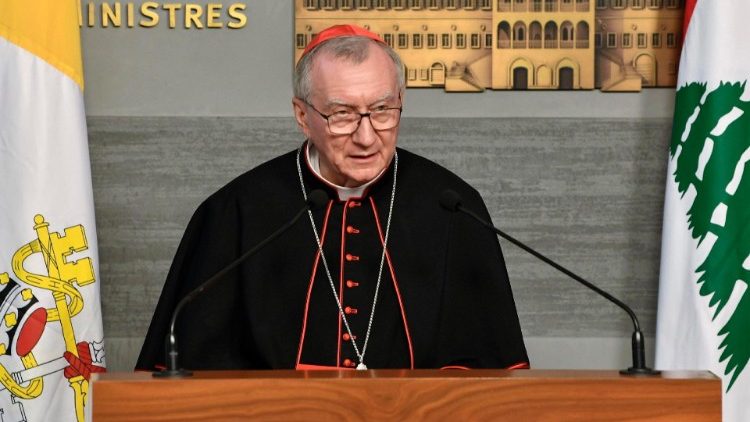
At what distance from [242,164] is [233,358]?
1244 millimetres

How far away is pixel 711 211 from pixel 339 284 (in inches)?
54.9

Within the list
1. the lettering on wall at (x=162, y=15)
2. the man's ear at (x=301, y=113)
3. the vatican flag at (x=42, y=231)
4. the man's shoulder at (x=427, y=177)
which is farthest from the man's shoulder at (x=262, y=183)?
the lettering on wall at (x=162, y=15)

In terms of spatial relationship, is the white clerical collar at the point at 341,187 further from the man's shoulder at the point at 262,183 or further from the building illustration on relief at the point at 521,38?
the building illustration on relief at the point at 521,38

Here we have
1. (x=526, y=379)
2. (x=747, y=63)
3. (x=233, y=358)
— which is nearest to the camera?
(x=526, y=379)

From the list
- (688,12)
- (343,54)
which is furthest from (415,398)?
(688,12)

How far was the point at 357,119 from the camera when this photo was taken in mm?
3189

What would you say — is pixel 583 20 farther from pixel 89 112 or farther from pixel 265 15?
pixel 89 112

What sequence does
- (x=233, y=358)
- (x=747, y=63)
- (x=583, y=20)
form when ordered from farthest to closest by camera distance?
(x=583, y=20)
(x=747, y=63)
(x=233, y=358)

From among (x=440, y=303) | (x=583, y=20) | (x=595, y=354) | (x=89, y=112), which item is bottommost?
(x=595, y=354)

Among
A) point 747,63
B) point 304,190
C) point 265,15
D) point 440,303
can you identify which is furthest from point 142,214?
point 747,63

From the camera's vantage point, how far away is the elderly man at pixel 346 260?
322 centimetres

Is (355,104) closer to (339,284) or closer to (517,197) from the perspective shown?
(339,284)

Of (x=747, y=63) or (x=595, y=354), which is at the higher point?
(x=747, y=63)

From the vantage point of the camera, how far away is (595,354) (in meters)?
4.46
